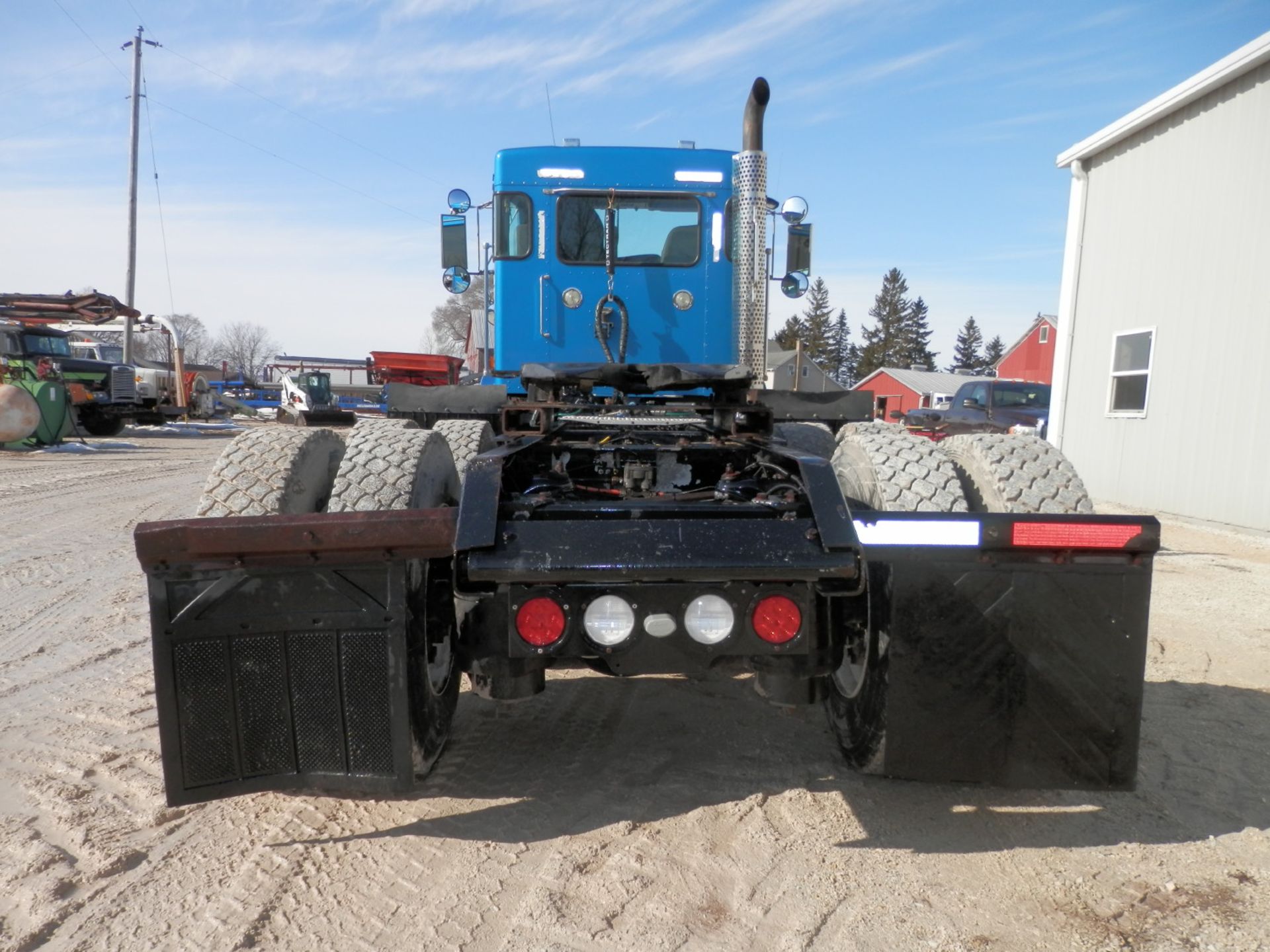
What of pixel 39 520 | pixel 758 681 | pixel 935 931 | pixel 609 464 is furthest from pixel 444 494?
pixel 39 520

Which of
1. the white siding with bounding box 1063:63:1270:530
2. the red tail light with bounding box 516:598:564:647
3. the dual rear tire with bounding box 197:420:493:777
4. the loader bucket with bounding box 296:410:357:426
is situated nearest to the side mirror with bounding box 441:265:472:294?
the dual rear tire with bounding box 197:420:493:777

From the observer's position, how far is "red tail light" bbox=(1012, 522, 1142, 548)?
2.30m

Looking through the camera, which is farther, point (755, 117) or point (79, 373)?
point (79, 373)

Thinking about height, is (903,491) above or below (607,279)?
below

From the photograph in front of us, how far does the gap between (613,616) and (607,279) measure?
3.44 metres

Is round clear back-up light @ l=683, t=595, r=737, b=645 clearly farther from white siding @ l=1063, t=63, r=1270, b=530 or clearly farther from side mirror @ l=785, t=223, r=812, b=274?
white siding @ l=1063, t=63, r=1270, b=530

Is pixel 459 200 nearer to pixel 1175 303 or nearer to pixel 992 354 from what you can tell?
pixel 1175 303

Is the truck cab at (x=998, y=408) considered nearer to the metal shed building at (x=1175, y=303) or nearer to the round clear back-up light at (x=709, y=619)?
the metal shed building at (x=1175, y=303)

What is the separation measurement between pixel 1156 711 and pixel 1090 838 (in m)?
1.39

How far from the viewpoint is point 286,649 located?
2270 millimetres

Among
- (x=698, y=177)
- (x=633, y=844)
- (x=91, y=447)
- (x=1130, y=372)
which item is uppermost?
(x=698, y=177)

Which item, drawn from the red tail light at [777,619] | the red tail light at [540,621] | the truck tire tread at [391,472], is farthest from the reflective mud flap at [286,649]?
the red tail light at [777,619]

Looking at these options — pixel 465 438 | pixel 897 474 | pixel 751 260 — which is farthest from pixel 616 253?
pixel 897 474

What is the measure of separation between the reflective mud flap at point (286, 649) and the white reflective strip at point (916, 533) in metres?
1.14
